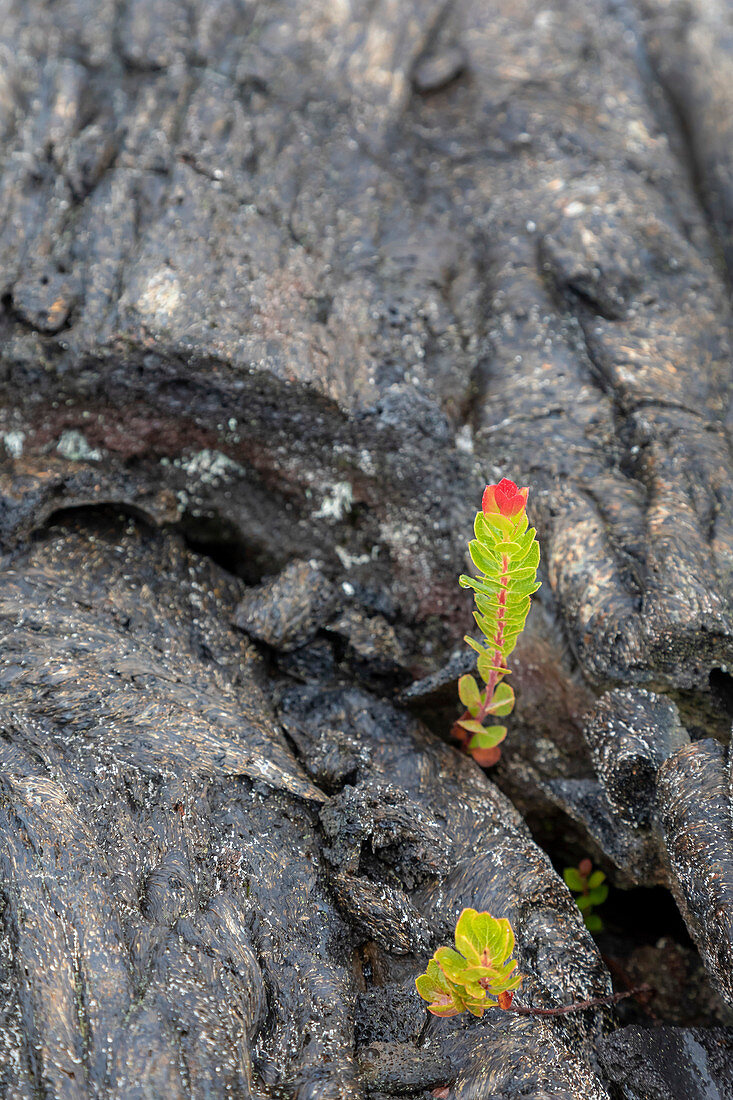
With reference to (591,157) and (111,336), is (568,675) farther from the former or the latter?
(591,157)

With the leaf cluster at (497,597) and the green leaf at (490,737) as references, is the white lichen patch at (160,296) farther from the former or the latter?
the green leaf at (490,737)

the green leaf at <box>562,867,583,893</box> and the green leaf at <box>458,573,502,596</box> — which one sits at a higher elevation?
the green leaf at <box>458,573,502,596</box>

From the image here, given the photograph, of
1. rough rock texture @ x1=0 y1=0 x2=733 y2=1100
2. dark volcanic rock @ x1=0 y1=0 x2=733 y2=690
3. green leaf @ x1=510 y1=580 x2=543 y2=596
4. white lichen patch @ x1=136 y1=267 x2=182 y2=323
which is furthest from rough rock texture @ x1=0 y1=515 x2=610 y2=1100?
white lichen patch @ x1=136 y1=267 x2=182 y2=323

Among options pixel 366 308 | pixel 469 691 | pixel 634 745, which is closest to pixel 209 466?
pixel 366 308

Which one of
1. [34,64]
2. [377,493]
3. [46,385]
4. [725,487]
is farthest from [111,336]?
[725,487]

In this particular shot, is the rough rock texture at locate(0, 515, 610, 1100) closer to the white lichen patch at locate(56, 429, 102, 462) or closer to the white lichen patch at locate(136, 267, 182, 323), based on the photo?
the white lichen patch at locate(56, 429, 102, 462)

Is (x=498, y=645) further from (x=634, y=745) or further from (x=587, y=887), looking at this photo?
(x=587, y=887)
